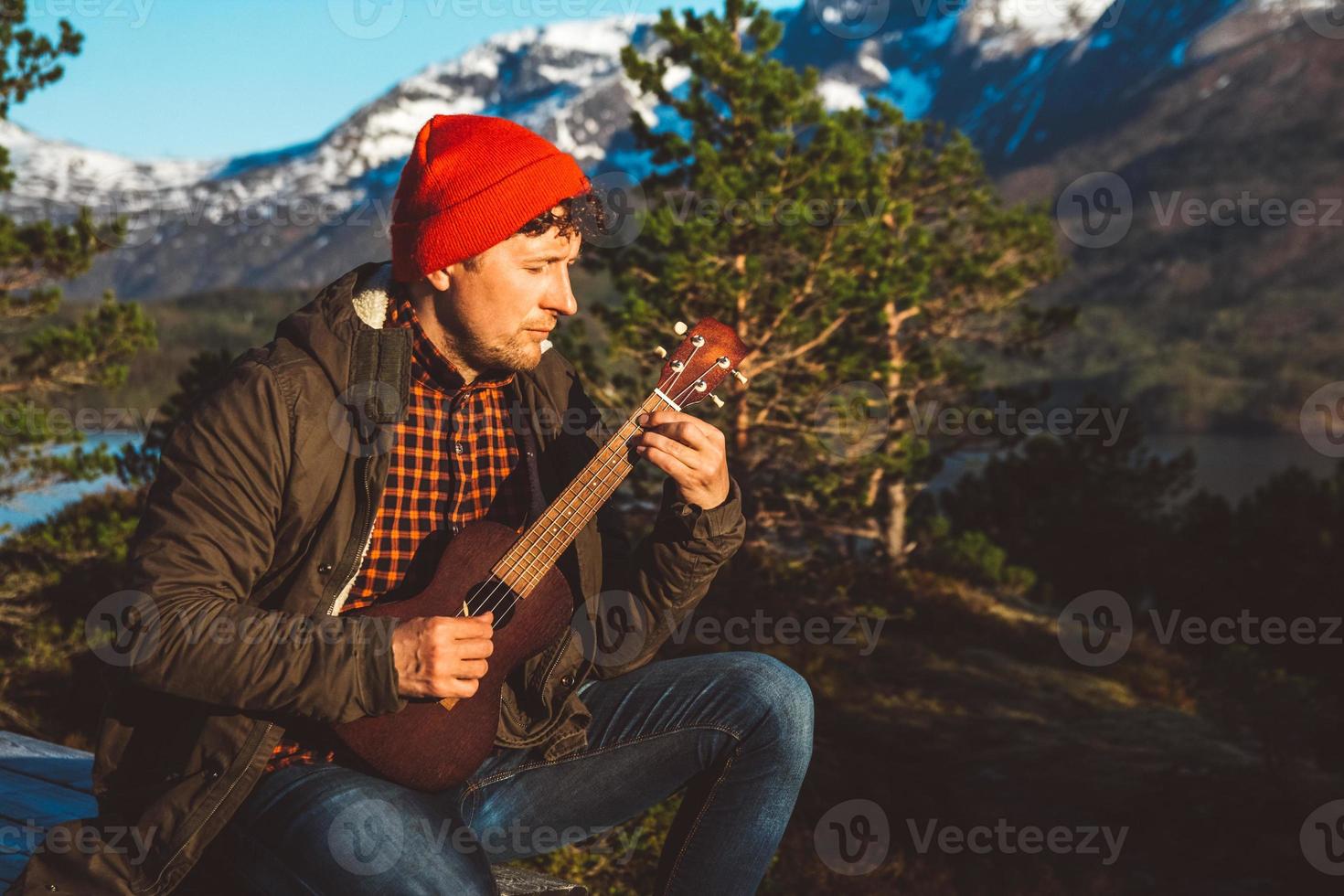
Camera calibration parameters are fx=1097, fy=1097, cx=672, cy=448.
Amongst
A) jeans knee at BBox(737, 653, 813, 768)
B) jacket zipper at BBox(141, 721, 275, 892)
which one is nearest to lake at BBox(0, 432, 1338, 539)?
jeans knee at BBox(737, 653, 813, 768)

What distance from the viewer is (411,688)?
2.52 m

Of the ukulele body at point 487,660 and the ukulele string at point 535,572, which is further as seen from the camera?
the ukulele string at point 535,572

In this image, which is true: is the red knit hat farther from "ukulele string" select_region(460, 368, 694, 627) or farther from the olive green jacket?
"ukulele string" select_region(460, 368, 694, 627)

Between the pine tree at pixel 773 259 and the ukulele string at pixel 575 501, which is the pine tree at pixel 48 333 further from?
the ukulele string at pixel 575 501

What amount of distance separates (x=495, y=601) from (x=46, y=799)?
92.3 inches

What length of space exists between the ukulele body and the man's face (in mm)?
496

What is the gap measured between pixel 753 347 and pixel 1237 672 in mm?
11840

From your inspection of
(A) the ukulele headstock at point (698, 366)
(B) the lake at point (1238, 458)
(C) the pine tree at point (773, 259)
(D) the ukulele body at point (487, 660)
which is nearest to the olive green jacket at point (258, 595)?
(D) the ukulele body at point (487, 660)

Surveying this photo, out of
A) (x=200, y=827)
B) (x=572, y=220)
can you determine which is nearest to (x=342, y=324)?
(x=572, y=220)

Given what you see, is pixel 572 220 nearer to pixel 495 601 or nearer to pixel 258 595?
pixel 495 601

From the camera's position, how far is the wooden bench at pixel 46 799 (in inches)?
125

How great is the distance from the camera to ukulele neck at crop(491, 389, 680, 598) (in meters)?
2.95

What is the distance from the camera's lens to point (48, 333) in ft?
37.7

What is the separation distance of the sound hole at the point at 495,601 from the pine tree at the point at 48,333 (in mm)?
9907
